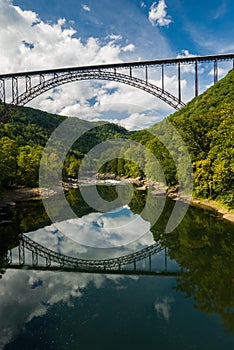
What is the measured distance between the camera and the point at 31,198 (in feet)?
114

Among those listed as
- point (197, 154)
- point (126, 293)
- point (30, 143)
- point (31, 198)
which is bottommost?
point (126, 293)

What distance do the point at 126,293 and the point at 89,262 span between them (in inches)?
155

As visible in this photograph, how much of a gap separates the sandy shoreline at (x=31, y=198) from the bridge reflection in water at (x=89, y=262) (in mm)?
8192

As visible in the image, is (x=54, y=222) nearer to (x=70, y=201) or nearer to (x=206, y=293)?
(x=70, y=201)

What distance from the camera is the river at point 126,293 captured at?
8781mm

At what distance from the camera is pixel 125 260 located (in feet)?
50.5

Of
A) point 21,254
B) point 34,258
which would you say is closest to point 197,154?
point 34,258

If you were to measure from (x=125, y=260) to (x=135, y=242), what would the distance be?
3396mm

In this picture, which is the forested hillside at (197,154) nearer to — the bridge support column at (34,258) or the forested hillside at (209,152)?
the forested hillside at (209,152)

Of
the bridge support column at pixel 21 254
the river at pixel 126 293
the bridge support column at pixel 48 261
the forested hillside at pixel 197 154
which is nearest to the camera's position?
the river at pixel 126 293

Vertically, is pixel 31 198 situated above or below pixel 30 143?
below

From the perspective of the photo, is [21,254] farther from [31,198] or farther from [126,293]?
[31,198]

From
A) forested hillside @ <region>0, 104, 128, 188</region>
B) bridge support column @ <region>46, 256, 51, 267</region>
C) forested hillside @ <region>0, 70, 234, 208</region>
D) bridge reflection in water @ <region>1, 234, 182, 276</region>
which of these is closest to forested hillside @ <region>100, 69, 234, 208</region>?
forested hillside @ <region>0, 70, 234, 208</region>

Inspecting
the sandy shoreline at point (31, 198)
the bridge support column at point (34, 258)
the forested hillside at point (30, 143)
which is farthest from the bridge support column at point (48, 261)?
the forested hillside at point (30, 143)
